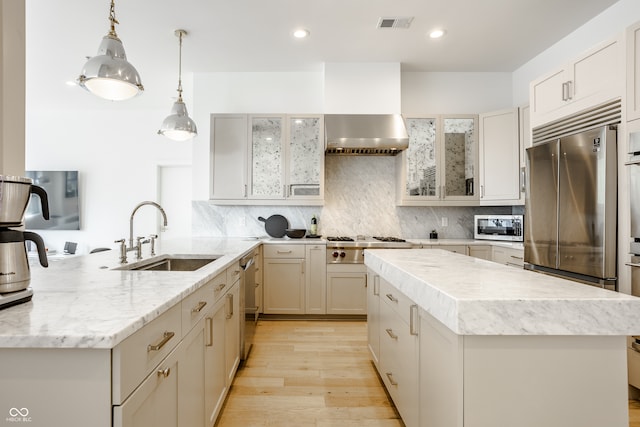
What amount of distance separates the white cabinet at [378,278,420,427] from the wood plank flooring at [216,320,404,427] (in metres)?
0.22

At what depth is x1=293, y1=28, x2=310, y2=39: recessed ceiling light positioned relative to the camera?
3351 mm

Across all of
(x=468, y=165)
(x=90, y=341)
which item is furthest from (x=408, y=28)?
(x=90, y=341)

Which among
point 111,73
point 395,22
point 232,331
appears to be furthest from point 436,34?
point 232,331

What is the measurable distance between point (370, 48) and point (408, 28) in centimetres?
52

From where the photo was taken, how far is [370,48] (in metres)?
A: 3.72

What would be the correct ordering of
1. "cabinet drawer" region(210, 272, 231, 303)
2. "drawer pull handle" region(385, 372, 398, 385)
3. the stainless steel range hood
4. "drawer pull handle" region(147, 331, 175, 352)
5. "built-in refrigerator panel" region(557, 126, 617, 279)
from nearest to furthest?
1. "drawer pull handle" region(147, 331, 175, 352)
2. "cabinet drawer" region(210, 272, 231, 303)
3. "drawer pull handle" region(385, 372, 398, 385)
4. "built-in refrigerator panel" region(557, 126, 617, 279)
5. the stainless steel range hood

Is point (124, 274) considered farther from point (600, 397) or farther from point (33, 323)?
point (600, 397)

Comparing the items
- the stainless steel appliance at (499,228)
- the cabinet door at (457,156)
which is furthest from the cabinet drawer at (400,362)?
the cabinet door at (457,156)

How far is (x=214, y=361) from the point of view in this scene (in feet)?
5.66

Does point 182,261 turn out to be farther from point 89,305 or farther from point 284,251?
point 284,251

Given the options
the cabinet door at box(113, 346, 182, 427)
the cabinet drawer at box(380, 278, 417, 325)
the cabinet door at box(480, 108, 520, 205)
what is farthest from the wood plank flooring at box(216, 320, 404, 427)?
the cabinet door at box(480, 108, 520, 205)

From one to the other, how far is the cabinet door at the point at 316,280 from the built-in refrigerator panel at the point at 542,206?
1983 millimetres

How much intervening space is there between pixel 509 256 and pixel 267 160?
287cm

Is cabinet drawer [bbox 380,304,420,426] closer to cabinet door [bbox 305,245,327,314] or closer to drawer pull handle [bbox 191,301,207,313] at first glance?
drawer pull handle [bbox 191,301,207,313]
